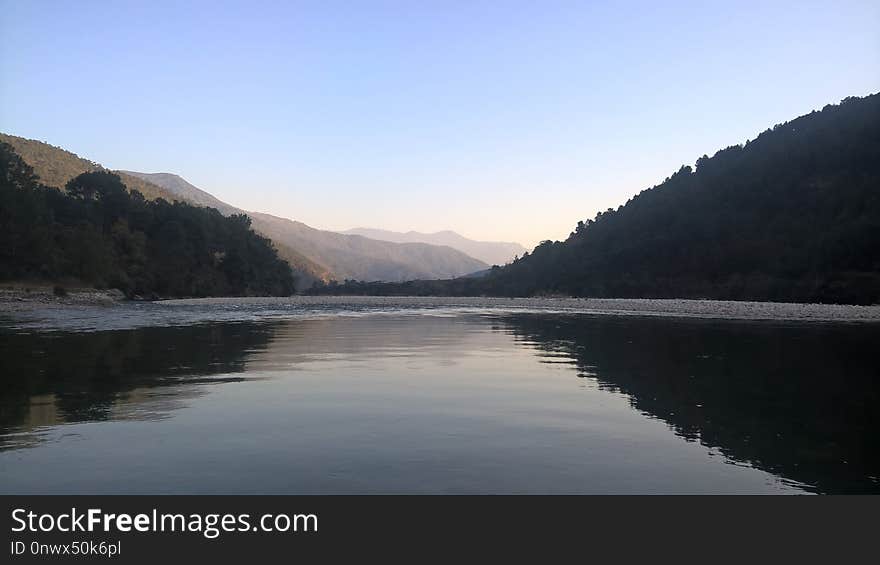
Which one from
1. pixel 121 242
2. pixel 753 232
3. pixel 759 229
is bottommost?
pixel 121 242

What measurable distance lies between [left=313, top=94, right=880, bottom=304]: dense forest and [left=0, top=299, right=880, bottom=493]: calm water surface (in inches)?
2373

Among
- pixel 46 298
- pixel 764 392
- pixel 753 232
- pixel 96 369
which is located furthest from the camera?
pixel 753 232

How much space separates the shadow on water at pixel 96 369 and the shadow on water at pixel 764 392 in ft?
32.8

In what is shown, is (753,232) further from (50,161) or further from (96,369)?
(50,161)

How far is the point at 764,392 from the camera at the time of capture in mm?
14086

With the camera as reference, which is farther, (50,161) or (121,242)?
(50,161)

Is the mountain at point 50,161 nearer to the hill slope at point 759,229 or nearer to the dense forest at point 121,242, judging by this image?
the dense forest at point 121,242

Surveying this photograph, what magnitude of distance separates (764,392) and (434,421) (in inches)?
323

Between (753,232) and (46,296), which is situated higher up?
(753,232)

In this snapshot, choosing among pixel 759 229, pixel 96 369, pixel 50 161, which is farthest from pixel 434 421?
pixel 50 161

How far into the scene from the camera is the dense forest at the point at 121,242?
7500 cm
